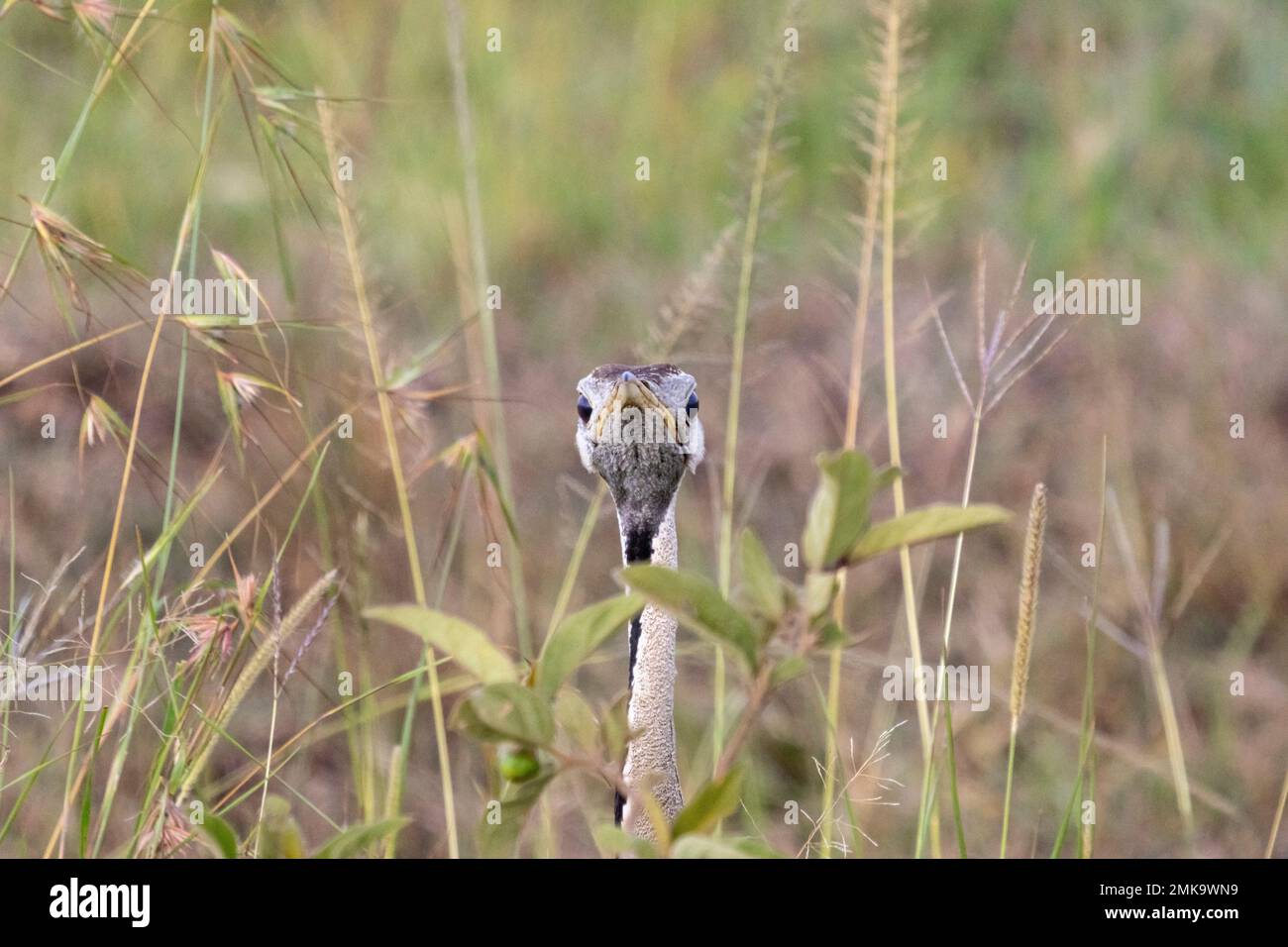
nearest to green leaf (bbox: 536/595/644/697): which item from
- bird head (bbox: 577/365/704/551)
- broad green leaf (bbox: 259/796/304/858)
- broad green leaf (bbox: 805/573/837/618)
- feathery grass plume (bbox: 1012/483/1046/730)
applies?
broad green leaf (bbox: 805/573/837/618)

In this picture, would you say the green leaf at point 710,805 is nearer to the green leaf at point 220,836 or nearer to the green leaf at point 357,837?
the green leaf at point 357,837

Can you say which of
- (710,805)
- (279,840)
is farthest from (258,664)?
(710,805)

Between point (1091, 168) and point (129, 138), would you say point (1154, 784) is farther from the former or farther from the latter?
point (129, 138)

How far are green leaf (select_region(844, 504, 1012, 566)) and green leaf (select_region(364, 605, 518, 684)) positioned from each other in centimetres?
27

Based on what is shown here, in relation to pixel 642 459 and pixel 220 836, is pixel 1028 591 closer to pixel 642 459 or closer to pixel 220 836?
pixel 642 459

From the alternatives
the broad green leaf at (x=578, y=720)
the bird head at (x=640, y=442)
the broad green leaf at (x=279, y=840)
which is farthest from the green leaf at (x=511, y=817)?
the bird head at (x=640, y=442)

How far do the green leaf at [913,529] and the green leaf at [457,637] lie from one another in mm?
271

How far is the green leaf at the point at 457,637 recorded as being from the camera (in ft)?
3.44

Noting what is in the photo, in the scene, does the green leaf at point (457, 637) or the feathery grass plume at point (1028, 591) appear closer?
the green leaf at point (457, 637)

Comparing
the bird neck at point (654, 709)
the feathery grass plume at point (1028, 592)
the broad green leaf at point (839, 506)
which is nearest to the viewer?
Answer: the broad green leaf at point (839, 506)

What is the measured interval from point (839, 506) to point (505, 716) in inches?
11.1

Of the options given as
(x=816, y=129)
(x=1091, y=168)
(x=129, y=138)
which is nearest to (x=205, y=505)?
(x=129, y=138)

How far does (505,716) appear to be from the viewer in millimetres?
1086
